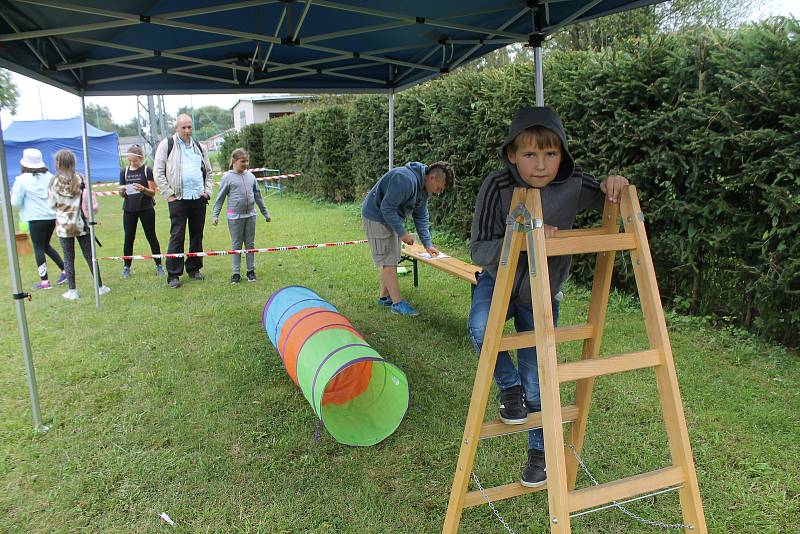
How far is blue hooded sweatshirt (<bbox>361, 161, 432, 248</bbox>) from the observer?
17.0ft

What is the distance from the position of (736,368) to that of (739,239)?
1.11 meters

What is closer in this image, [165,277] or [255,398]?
[255,398]

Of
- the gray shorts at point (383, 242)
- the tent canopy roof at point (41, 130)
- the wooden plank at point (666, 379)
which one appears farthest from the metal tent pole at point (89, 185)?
the tent canopy roof at point (41, 130)

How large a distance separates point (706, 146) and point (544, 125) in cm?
325

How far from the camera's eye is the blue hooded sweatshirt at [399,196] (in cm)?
519

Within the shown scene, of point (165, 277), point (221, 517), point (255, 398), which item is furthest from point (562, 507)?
point (165, 277)

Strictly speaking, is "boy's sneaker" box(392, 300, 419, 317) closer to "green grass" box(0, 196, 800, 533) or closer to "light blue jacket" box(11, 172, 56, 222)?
"green grass" box(0, 196, 800, 533)

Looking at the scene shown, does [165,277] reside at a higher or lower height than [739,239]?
lower

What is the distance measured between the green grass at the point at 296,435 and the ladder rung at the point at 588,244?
146 centimetres

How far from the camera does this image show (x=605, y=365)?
6.46 feet

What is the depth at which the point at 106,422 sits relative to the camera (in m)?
3.77

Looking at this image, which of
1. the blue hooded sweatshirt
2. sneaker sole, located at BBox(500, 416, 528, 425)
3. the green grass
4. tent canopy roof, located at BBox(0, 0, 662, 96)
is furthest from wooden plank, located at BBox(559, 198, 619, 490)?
the blue hooded sweatshirt

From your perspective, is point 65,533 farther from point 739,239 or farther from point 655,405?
point 739,239

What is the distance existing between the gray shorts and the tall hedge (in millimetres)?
2293
